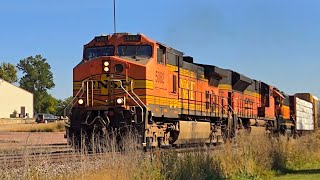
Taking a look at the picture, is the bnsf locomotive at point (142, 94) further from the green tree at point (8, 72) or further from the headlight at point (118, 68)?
the green tree at point (8, 72)

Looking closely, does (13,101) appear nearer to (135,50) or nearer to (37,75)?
(37,75)

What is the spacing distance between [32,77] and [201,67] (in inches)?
3778

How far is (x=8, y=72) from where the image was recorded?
94500 mm

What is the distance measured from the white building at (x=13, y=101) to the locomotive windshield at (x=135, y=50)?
62.3m

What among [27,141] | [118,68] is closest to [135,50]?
[118,68]

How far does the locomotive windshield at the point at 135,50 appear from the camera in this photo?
15102 millimetres

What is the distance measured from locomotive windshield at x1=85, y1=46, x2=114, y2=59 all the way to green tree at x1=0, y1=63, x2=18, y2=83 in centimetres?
8176

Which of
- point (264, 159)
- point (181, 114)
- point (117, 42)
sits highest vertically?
point (117, 42)

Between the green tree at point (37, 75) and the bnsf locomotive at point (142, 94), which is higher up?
the green tree at point (37, 75)

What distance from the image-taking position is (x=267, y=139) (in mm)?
15266

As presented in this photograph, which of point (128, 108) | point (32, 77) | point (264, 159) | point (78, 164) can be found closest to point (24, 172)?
point (78, 164)

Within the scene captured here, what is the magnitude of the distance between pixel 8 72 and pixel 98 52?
275 feet

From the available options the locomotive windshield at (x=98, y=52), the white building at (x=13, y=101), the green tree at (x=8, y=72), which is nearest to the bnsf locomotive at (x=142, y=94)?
the locomotive windshield at (x=98, y=52)

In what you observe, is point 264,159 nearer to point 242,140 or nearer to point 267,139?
point 242,140
